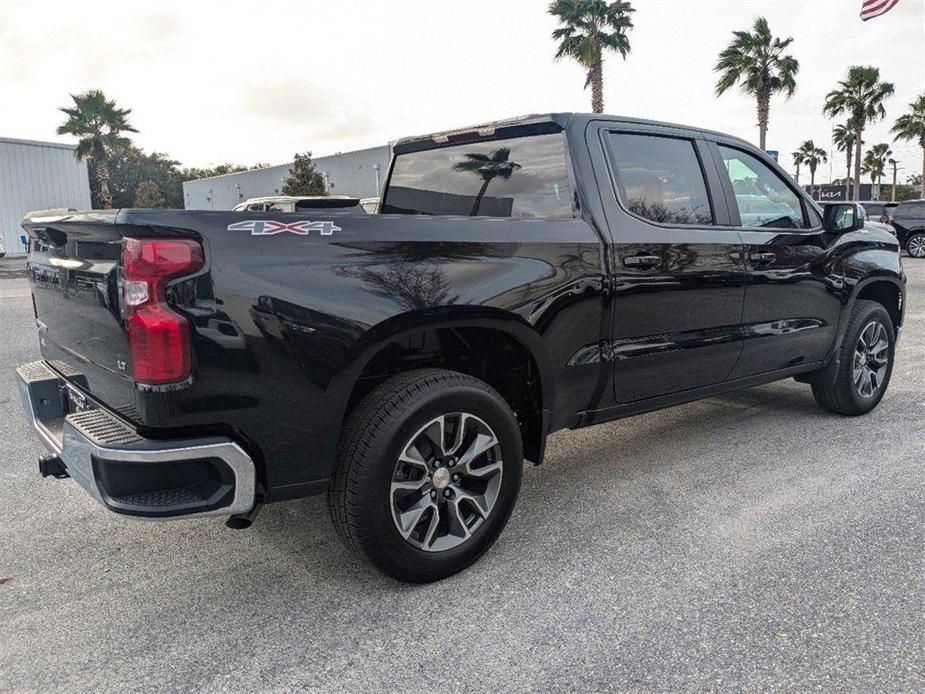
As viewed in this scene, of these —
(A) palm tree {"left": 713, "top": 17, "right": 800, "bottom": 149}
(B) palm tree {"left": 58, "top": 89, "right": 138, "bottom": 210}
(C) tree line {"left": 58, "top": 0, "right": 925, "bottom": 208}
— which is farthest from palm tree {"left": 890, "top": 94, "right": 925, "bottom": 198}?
(B) palm tree {"left": 58, "top": 89, "right": 138, "bottom": 210}

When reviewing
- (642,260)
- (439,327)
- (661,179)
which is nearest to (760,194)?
(661,179)

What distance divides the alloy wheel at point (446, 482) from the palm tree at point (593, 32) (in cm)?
2465

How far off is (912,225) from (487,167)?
21489 millimetres

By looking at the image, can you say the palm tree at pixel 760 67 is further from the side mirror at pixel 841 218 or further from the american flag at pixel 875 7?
the side mirror at pixel 841 218

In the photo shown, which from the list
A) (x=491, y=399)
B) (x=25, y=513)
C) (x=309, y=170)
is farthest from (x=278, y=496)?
(x=309, y=170)

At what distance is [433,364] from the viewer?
10.3ft

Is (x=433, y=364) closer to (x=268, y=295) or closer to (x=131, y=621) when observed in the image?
(x=268, y=295)

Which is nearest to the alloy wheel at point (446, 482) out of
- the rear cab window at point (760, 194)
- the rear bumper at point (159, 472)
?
the rear bumper at point (159, 472)

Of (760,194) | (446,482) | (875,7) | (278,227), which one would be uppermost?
(875,7)

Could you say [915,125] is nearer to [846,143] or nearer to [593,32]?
[846,143]

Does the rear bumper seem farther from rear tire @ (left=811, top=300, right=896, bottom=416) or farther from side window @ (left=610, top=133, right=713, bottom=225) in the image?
rear tire @ (left=811, top=300, right=896, bottom=416)

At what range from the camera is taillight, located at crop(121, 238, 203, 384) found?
223cm

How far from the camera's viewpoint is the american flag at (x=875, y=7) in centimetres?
1639

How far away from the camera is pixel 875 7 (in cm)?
1662
